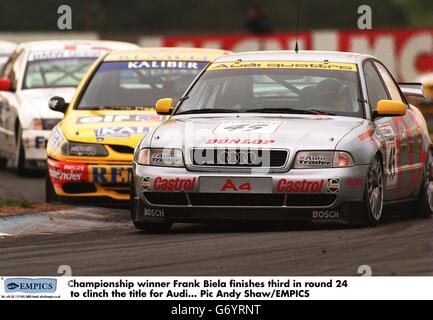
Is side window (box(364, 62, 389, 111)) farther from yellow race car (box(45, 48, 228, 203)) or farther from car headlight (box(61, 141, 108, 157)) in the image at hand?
car headlight (box(61, 141, 108, 157))

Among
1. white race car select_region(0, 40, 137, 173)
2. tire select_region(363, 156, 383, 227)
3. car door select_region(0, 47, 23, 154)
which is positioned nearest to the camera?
tire select_region(363, 156, 383, 227)

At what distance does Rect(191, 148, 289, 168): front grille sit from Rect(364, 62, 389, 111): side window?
143cm

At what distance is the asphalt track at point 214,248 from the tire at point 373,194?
9cm

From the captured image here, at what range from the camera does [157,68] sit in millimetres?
16016

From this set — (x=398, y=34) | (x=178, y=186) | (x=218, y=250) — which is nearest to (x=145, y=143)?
(x=178, y=186)

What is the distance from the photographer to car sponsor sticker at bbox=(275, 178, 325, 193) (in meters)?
11.3

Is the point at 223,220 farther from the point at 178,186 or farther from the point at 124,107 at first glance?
the point at 124,107

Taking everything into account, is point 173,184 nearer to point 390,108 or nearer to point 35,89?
point 390,108

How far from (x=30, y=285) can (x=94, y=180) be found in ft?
17.2

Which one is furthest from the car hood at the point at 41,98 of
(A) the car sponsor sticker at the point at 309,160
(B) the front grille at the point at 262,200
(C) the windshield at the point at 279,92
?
(A) the car sponsor sticker at the point at 309,160

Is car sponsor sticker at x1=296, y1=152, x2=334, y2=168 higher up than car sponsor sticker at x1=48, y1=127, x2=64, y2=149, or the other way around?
car sponsor sticker at x1=296, y1=152, x2=334, y2=168

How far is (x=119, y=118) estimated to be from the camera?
586 inches

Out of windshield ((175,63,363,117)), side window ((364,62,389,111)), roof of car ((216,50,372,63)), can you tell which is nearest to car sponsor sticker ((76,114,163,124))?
roof of car ((216,50,372,63))
